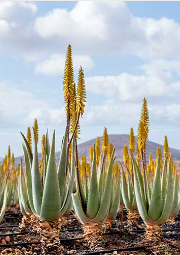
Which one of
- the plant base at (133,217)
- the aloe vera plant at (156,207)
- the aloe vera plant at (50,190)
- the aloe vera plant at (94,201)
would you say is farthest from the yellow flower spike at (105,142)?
the plant base at (133,217)

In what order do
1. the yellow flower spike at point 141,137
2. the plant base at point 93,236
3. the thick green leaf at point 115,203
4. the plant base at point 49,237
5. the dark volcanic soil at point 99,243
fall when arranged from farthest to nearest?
the thick green leaf at point 115,203 < the dark volcanic soil at point 99,243 < the yellow flower spike at point 141,137 < the plant base at point 93,236 < the plant base at point 49,237

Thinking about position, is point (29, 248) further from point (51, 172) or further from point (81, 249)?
point (51, 172)

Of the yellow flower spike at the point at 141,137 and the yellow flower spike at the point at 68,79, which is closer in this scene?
the yellow flower spike at the point at 68,79

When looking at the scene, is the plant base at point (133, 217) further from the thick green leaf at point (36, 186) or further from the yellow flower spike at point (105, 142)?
the thick green leaf at point (36, 186)

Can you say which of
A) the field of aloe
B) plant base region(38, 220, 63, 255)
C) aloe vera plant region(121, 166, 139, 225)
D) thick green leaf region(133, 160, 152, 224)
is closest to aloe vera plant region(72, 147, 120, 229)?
the field of aloe

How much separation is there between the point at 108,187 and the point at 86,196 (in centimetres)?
50

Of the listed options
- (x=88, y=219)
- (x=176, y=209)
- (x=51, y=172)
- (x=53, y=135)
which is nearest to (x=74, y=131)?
(x=53, y=135)

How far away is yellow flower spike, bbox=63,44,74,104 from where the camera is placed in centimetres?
364

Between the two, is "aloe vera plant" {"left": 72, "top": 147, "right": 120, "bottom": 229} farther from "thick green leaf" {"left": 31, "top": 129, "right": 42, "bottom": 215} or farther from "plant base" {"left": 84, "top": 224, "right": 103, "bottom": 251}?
"thick green leaf" {"left": 31, "top": 129, "right": 42, "bottom": 215}

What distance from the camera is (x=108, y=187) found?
4.41m

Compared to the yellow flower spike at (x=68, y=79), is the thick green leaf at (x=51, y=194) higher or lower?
lower

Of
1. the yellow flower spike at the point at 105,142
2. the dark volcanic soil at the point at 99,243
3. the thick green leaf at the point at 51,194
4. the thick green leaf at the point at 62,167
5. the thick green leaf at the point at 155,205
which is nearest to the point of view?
the thick green leaf at the point at 51,194

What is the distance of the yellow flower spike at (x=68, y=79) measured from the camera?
364cm

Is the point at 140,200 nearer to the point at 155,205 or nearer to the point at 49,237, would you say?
the point at 155,205
